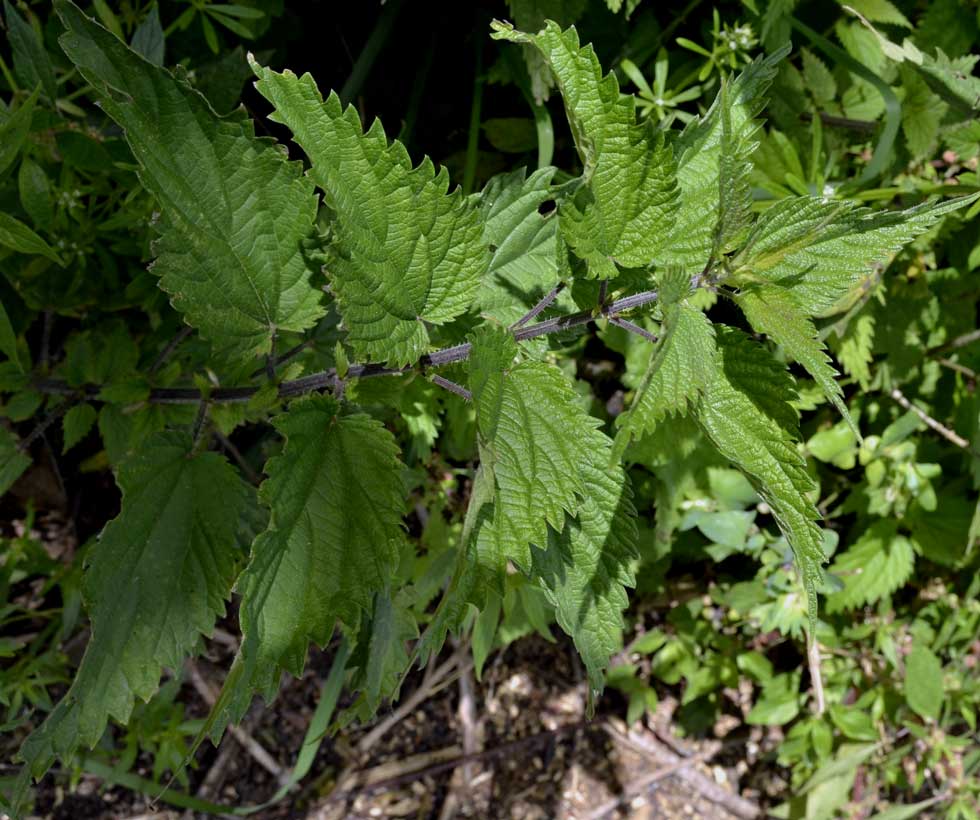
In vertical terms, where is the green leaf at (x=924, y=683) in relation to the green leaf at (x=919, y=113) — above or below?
below

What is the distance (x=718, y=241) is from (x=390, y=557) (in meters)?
0.49

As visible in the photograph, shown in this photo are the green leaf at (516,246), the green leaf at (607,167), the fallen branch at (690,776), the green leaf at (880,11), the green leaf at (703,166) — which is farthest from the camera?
the fallen branch at (690,776)

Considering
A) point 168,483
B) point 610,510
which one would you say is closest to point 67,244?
point 168,483

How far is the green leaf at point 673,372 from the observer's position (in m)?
0.80

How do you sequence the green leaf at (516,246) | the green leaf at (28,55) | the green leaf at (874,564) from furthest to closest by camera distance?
1. the green leaf at (874,564)
2. the green leaf at (28,55)
3. the green leaf at (516,246)

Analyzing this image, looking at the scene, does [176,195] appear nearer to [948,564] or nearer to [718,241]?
[718,241]

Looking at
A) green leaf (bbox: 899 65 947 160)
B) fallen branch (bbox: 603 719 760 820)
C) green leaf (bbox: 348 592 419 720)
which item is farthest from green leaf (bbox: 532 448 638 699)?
fallen branch (bbox: 603 719 760 820)

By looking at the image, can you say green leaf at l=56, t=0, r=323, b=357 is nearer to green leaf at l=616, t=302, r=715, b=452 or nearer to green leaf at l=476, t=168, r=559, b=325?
green leaf at l=476, t=168, r=559, b=325

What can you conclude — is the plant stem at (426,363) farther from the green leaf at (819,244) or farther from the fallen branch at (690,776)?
the fallen branch at (690,776)

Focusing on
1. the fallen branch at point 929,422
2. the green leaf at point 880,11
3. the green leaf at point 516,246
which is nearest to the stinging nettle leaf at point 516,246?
the green leaf at point 516,246

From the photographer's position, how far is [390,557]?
100cm

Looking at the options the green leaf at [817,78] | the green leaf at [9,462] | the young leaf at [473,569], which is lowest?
the green leaf at [9,462]

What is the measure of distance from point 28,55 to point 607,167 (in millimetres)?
939

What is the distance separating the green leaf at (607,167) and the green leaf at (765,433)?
147 mm
